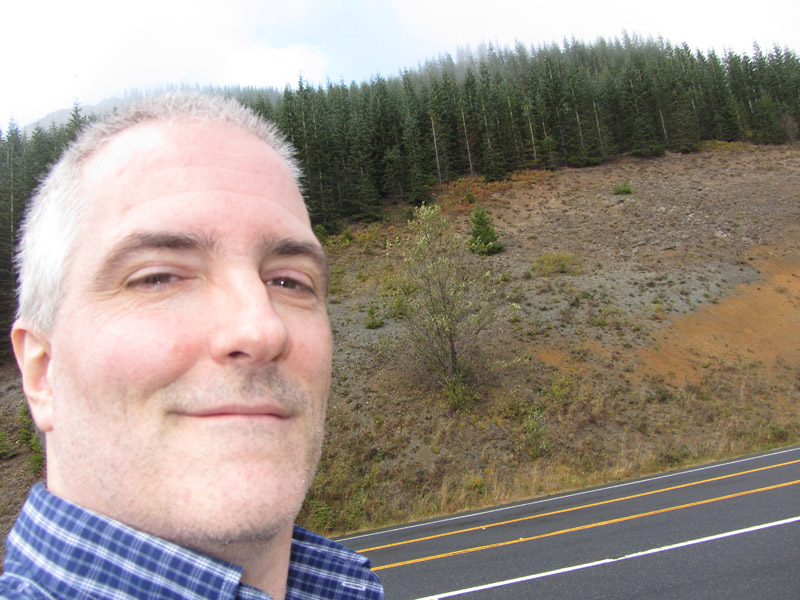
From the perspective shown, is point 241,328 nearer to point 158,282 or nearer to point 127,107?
point 158,282

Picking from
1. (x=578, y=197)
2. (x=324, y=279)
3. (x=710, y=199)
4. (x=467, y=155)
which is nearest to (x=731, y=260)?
(x=710, y=199)

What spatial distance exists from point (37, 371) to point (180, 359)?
0.50 metres

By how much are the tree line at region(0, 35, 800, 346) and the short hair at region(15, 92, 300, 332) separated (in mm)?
39145

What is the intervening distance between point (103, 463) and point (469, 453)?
15.4 m

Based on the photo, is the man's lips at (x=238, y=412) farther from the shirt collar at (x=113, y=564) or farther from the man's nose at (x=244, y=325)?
the shirt collar at (x=113, y=564)

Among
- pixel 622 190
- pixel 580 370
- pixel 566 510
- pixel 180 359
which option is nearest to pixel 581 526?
pixel 566 510

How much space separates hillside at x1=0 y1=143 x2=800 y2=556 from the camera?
567 inches

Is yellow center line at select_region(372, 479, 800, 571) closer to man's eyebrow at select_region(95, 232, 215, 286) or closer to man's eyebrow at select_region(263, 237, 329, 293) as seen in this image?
man's eyebrow at select_region(263, 237, 329, 293)

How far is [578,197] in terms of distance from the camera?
136 feet

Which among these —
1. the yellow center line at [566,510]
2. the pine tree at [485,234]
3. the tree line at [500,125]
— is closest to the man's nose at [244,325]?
the yellow center line at [566,510]

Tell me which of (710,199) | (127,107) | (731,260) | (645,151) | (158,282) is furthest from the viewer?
(645,151)

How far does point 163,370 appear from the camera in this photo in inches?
38.2

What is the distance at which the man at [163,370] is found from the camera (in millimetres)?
927

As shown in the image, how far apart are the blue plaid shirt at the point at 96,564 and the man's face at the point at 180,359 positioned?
3 centimetres
